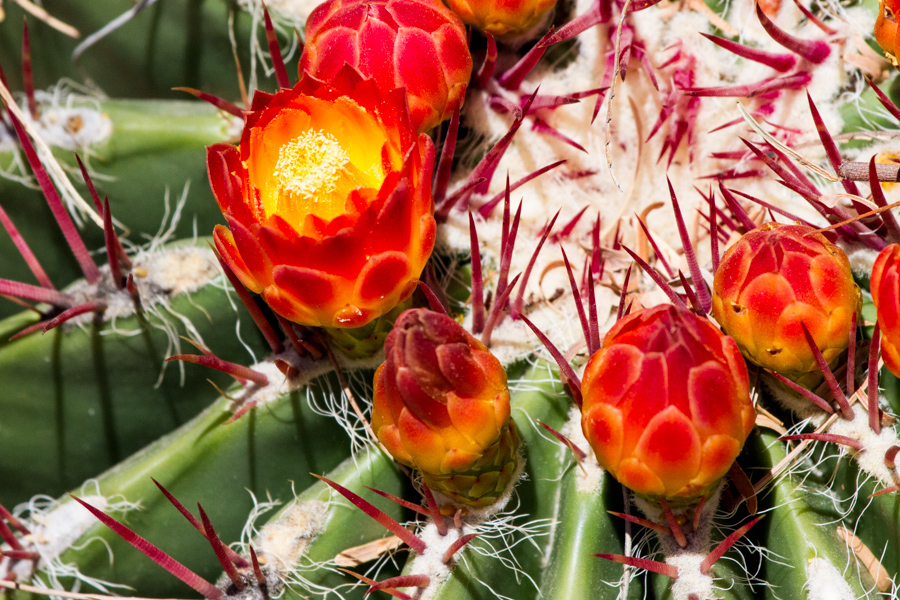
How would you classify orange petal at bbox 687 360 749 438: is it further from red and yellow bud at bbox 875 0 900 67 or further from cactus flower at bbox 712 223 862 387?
red and yellow bud at bbox 875 0 900 67

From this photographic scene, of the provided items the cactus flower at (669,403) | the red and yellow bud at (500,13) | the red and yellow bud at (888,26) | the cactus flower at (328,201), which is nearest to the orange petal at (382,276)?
the cactus flower at (328,201)

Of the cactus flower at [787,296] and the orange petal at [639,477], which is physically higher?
the cactus flower at [787,296]

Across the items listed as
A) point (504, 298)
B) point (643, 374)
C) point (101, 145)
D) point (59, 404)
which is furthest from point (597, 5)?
point (59, 404)

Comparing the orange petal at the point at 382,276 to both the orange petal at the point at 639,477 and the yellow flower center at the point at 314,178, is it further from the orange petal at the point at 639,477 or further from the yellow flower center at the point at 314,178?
the orange petal at the point at 639,477

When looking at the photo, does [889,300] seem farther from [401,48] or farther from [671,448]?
[401,48]

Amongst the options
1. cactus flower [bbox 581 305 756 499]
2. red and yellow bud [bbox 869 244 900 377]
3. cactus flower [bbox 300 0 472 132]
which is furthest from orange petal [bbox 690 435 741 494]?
cactus flower [bbox 300 0 472 132]

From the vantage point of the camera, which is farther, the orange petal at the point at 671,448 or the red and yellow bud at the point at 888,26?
the red and yellow bud at the point at 888,26
